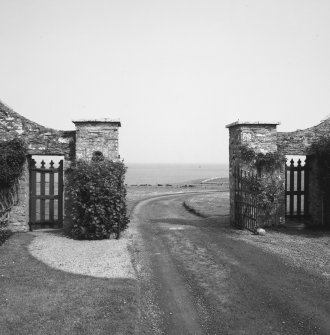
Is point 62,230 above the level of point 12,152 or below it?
below

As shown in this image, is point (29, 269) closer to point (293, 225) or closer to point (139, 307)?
point (139, 307)

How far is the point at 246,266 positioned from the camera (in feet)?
28.5

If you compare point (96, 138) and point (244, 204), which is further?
point (244, 204)

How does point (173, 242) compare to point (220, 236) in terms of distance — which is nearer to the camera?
point (173, 242)

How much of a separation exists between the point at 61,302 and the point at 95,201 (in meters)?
5.36

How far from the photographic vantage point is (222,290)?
23.6 ft

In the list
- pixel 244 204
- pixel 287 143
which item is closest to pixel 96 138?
pixel 244 204

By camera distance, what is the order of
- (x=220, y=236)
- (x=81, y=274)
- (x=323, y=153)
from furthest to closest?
1. (x=323, y=153)
2. (x=220, y=236)
3. (x=81, y=274)

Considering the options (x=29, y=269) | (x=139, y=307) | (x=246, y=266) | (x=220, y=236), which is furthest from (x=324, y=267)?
(x=29, y=269)

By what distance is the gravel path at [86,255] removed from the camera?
8.34 meters

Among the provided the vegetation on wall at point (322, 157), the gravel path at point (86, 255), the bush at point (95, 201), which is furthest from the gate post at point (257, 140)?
the gravel path at point (86, 255)

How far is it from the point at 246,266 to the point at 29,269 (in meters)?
5.78

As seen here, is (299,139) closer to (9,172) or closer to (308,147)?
(308,147)

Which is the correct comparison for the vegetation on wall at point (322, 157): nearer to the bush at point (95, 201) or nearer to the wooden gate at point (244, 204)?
the wooden gate at point (244, 204)
